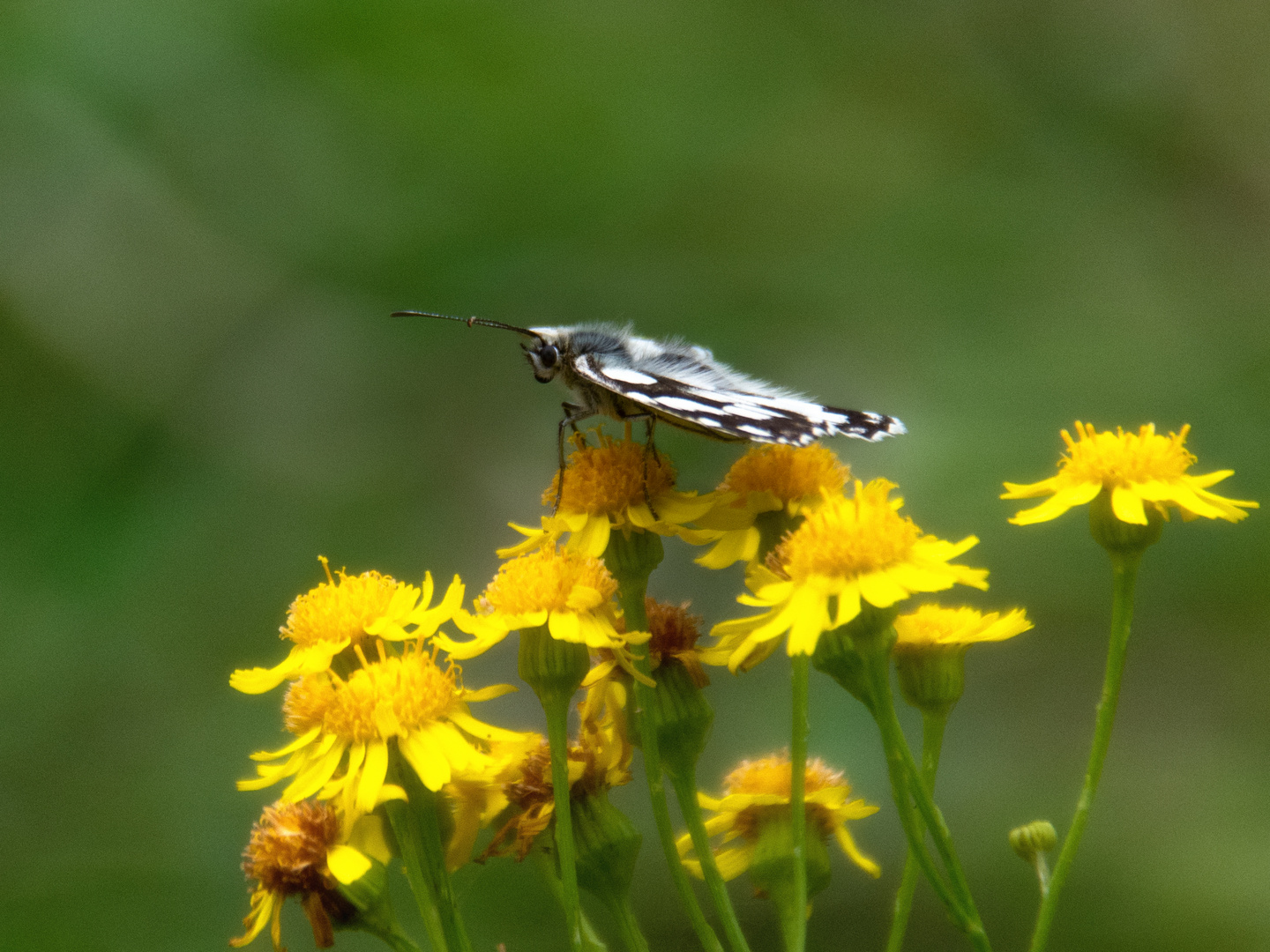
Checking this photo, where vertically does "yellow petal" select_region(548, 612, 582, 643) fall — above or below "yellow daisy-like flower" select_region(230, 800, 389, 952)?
above

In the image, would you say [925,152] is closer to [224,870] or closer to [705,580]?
[705,580]

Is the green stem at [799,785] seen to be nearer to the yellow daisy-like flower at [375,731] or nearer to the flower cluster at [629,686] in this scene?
the flower cluster at [629,686]

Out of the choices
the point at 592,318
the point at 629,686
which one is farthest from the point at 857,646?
the point at 592,318

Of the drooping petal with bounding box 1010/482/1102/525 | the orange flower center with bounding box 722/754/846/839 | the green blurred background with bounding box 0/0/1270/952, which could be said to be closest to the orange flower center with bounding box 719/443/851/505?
the drooping petal with bounding box 1010/482/1102/525

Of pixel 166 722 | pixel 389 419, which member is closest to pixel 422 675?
pixel 166 722

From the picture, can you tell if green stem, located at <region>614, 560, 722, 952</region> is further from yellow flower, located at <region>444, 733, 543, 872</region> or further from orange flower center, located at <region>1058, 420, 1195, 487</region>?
orange flower center, located at <region>1058, 420, 1195, 487</region>

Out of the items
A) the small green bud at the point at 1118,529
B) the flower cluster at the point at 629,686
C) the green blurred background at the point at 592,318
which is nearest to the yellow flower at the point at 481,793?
the flower cluster at the point at 629,686
